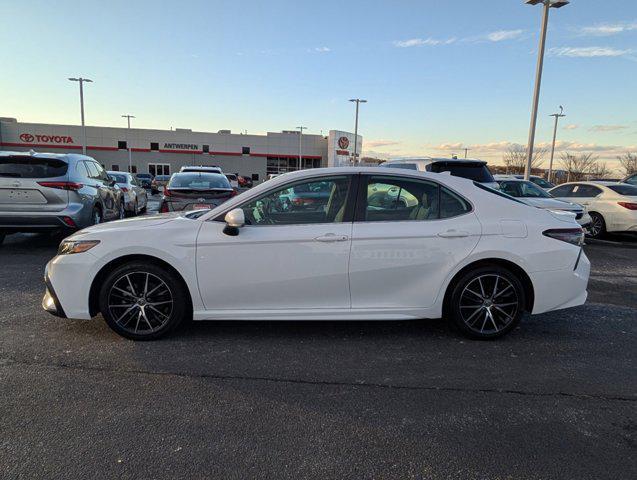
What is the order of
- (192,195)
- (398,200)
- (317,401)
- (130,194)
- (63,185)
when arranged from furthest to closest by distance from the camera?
1. (130,194)
2. (192,195)
3. (63,185)
4. (398,200)
5. (317,401)

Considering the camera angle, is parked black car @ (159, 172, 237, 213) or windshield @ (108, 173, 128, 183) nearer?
parked black car @ (159, 172, 237, 213)

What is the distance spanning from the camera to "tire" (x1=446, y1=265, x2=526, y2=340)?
424 cm

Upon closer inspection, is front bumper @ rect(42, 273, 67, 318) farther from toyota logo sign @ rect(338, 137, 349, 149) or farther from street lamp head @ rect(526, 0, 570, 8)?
toyota logo sign @ rect(338, 137, 349, 149)

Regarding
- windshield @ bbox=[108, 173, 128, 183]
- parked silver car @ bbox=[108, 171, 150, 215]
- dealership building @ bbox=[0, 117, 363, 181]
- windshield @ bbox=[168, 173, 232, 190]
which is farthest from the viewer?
dealership building @ bbox=[0, 117, 363, 181]

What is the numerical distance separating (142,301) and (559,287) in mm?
3846

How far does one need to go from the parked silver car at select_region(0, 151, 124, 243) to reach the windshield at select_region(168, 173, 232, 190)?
5.35ft

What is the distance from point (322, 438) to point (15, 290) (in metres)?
4.97

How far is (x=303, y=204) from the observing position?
4.22m

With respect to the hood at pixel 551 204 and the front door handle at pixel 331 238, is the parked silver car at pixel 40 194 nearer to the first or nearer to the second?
the front door handle at pixel 331 238

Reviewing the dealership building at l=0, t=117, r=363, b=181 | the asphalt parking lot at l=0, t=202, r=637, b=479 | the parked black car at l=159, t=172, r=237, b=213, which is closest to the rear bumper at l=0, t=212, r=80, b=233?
the parked black car at l=159, t=172, r=237, b=213

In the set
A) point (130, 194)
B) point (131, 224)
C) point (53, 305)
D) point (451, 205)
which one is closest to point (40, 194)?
point (53, 305)

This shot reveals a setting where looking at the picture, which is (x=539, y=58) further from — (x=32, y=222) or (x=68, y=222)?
(x=32, y=222)

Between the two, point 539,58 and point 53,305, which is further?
point 539,58

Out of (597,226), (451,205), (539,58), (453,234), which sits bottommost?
(597,226)
